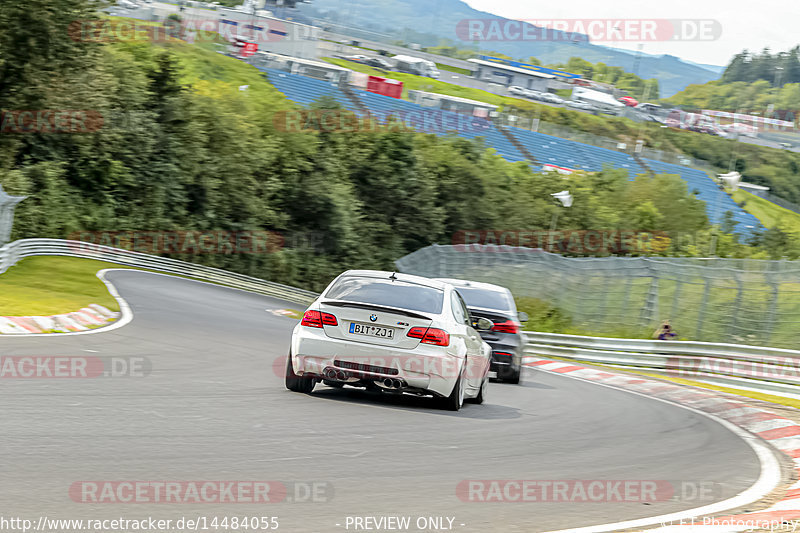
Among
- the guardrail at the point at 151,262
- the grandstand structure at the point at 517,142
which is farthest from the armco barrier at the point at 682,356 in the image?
the grandstand structure at the point at 517,142

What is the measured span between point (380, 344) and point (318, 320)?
2.37 ft

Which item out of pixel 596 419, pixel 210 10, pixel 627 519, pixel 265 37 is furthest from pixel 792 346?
pixel 210 10

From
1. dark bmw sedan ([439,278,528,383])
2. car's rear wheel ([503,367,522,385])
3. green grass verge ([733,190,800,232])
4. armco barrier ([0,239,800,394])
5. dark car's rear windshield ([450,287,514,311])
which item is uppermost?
dark car's rear windshield ([450,287,514,311])

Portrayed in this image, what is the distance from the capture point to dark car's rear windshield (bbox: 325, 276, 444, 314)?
34.2 feet

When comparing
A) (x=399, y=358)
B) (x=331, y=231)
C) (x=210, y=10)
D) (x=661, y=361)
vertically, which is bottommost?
(x=331, y=231)

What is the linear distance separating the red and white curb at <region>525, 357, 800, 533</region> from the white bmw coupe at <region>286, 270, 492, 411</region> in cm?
358

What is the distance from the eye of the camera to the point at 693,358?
2428 centimetres

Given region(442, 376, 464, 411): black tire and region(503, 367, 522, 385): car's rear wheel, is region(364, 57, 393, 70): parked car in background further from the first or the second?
region(442, 376, 464, 411): black tire

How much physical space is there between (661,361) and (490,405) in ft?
46.6

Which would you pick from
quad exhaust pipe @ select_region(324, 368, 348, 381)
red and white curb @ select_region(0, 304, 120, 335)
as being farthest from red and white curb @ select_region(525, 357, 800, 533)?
red and white curb @ select_region(0, 304, 120, 335)

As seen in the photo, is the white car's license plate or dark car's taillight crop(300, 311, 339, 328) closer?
the white car's license plate

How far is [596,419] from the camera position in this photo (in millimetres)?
11984

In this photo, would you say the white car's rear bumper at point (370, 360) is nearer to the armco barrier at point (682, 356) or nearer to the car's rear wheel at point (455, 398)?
the car's rear wheel at point (455, 398)

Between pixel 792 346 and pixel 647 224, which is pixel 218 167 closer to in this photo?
pixel 647 224
